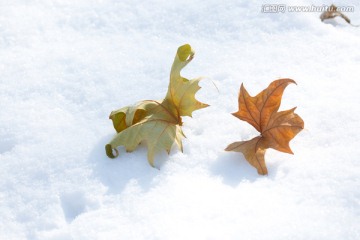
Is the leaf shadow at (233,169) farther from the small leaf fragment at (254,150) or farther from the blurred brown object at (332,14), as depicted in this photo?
the blurred brown object at (332,14)

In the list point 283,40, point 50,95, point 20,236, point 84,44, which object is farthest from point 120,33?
point 20,236

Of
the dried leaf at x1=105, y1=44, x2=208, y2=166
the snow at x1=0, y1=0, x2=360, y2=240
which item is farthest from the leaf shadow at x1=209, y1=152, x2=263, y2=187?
the dried leaf at x1=105, y1=44, x2=208, y2=166

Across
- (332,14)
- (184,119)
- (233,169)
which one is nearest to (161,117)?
(184,119)

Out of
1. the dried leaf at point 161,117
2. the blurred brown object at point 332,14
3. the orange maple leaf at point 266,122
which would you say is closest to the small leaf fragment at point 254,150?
the orange maple leaf at point 266,122

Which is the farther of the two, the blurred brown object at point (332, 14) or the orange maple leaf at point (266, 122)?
the blurred brown object at point (332, 14)

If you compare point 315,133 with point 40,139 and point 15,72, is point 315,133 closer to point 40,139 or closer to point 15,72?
point 40,139

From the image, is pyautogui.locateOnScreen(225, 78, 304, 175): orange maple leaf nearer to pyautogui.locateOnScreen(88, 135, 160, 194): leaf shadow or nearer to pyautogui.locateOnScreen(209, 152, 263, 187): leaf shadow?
pyautogui.locateOnScreen(209, 152, 263, 187): leaf shadow

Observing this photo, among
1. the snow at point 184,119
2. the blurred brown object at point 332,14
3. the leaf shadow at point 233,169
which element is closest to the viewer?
the snow at point 184,119
